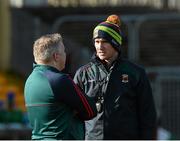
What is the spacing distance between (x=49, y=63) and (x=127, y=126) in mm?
1055

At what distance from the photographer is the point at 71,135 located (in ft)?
19.8

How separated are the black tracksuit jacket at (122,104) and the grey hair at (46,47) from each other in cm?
90

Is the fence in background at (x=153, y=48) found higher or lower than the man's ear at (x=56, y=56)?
lower

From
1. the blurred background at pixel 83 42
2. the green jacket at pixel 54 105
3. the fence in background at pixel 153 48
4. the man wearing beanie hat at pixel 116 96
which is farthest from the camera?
the fence in background at pixel 153 48

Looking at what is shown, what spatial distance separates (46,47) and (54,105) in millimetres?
410

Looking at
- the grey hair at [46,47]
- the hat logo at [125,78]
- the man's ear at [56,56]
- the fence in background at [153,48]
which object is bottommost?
the fence in background at [153,48]

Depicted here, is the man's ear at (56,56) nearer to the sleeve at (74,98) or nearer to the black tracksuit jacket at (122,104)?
the sleeve at (74,98)

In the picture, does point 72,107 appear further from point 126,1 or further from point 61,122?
point 126,1

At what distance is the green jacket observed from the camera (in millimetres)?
5973

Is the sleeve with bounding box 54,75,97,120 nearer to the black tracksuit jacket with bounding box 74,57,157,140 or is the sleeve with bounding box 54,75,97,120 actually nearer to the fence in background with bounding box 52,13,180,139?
the black tracksuit jacket with bounding box 74,57,157,140

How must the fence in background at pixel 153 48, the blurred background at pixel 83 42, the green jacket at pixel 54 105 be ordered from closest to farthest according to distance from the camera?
1. the green jacket at pixel 54 105
2. the blurred background at pixel 83 42
3. the fence in background at pixel 153 48

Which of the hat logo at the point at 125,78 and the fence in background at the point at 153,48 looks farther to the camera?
the fence in background at the point at 153,48

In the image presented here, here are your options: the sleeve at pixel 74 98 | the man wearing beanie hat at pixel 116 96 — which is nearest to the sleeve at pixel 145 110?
the man wearing beanie hat at pixel 116 96

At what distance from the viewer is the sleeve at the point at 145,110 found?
6773mm
